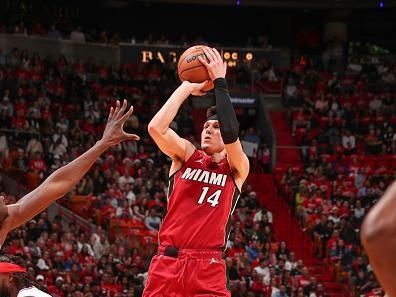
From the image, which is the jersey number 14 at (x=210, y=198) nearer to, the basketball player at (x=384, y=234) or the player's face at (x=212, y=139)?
the player's face at (x=212, y=139)

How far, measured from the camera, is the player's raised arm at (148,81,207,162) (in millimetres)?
5246

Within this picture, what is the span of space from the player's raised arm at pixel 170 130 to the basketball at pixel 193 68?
0.04 metres

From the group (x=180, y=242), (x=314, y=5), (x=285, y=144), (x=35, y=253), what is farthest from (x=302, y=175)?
(x=180, y=242)

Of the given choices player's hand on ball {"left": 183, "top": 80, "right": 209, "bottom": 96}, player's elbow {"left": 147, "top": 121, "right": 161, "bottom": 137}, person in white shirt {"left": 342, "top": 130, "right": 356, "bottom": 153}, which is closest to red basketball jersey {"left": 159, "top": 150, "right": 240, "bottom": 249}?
player's elbow {"left": 147, "top": 121, "right": 161, "bottom": 137}

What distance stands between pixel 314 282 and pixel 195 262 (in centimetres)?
1204

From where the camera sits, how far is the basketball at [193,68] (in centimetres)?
526

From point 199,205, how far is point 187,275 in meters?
0.44

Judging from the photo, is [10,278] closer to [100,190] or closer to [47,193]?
[47,193]

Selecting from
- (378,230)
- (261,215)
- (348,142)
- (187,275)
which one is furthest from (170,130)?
(348,142)

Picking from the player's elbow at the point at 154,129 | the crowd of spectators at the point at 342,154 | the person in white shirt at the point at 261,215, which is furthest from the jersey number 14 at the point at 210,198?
the person in white shirt at the point at 261,215

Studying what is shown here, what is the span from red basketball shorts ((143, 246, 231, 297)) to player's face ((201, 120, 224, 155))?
661 mm

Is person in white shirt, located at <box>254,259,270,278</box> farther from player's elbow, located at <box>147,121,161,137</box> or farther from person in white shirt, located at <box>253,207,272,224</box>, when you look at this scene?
player's elbow, located at <box>147,121,161,137</box>

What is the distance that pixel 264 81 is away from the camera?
92.6 ft

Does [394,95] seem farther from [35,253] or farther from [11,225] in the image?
[11,225]
